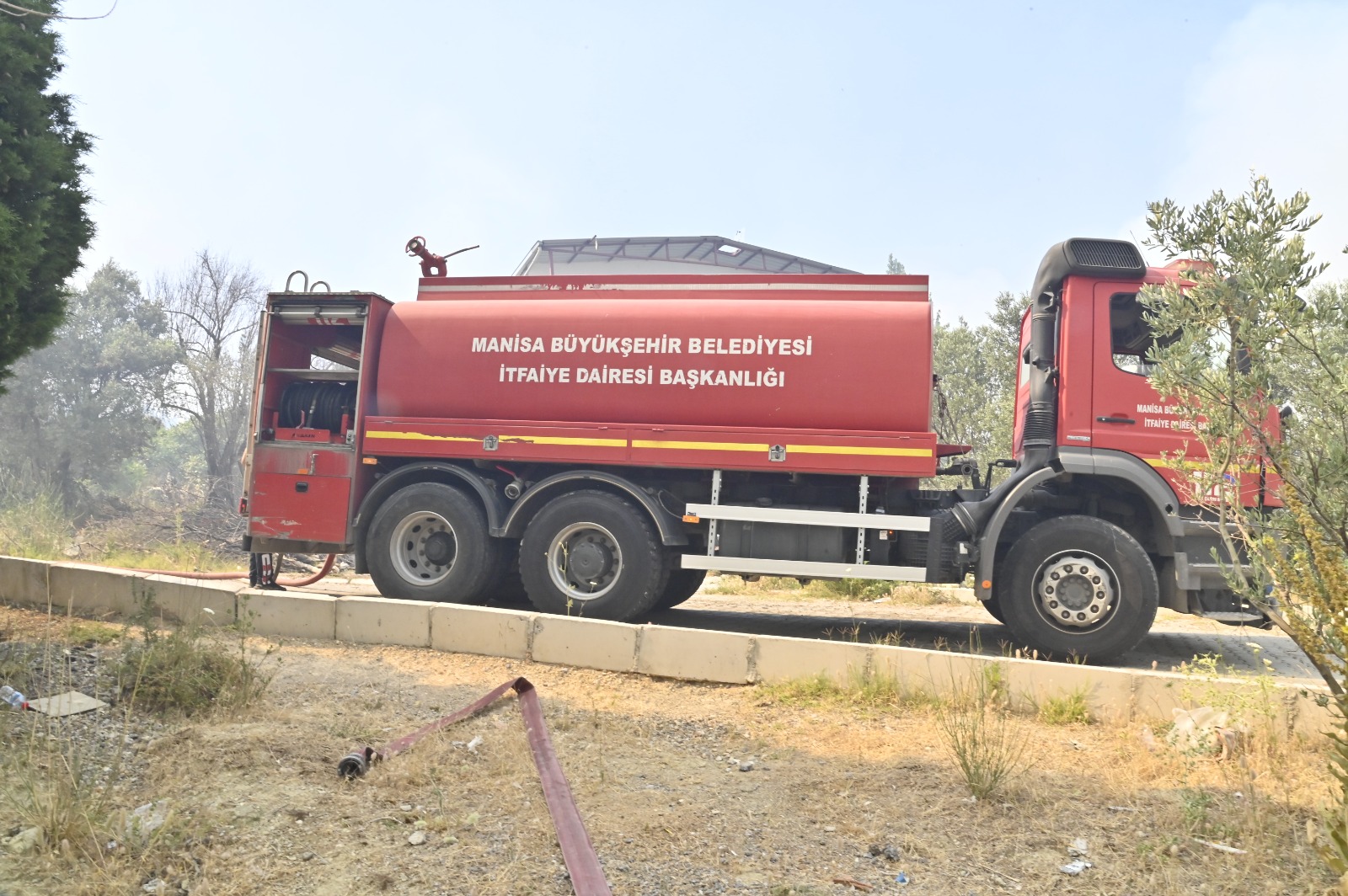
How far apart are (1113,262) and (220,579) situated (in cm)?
974

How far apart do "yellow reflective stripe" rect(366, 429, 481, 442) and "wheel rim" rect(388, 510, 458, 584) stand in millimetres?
721

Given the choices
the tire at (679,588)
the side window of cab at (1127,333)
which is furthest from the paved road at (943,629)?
the side window of cab at (1127,333)

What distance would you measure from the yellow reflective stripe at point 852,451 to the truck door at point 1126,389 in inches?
54.0

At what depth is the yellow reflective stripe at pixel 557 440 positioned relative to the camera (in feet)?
24.4

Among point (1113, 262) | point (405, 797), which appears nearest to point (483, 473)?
point (405, 797)

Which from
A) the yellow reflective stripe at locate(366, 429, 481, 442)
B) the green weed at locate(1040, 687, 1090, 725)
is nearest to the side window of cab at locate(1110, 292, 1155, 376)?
the green weed at locate(1040, 687, 1090, 725)

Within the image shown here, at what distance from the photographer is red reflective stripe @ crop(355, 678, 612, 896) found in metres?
2.96

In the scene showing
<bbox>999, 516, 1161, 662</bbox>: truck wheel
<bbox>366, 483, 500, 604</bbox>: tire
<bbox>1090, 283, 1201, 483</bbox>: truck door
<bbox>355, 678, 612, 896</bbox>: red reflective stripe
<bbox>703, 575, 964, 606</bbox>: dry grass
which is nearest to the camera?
<bbox>355, 678, 612, 896</bbox>: red reflective stripe

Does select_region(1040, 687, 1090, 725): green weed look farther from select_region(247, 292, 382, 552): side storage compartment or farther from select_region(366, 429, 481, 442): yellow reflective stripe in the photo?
select_region(247, 292, 382, 552): side storage compartment

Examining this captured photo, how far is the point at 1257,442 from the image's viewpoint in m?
3.76

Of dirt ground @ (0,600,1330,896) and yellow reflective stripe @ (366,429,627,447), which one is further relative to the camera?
yellow reflective stripe @ (366,429,627,447)

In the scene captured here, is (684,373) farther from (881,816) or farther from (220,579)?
(220,579)

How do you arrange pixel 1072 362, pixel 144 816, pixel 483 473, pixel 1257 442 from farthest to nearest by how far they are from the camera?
pixel 483 473 → pixel 1072 362 → pixel 1257 442 → pixel 144 816

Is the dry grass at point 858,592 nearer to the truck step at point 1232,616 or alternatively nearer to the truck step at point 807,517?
the truck step at point 807,517
